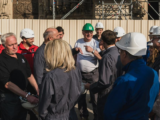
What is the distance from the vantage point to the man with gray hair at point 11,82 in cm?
368

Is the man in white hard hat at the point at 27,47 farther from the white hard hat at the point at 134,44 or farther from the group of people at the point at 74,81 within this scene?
the white hard hat at the point at 134,44

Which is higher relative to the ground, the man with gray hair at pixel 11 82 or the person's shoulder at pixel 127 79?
the person's shoulder at pixel 127 79

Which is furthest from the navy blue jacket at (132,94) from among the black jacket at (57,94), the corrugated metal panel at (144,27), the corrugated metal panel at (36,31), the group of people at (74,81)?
the corrugated metal panel at (144,27)

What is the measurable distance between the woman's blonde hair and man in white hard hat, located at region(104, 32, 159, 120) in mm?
676

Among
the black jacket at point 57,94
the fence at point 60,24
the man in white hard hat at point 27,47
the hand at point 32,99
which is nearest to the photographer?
the black jacket at point 57,94

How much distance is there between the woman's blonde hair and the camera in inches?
110

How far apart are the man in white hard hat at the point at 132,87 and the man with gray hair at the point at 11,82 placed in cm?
163

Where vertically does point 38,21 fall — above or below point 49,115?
above

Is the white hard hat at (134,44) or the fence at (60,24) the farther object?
the fence at (60,24)

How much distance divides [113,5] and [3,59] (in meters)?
13.0

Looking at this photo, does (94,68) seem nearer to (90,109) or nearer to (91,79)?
(91,79)

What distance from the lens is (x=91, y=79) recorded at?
18.0ft

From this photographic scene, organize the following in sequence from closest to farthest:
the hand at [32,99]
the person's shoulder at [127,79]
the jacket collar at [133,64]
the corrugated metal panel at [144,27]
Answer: the person's shoulder at [127,79], the jacket collar at [133,64], the hand at [32,99], the corrugated metal panel at [144,27]

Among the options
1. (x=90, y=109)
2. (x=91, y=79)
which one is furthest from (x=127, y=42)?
(x=90, y=109)
